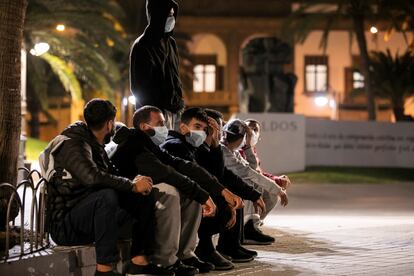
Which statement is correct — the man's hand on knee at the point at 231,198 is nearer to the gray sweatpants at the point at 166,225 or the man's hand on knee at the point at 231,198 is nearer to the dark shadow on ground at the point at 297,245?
the gray sweatpants at the point at 166,225

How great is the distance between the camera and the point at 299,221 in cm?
1291

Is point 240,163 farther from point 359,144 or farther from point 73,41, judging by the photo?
point 359,144

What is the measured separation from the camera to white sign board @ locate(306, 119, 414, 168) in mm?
26125

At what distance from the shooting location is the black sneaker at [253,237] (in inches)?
385

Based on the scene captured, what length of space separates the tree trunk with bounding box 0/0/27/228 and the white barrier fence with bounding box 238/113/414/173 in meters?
17.2

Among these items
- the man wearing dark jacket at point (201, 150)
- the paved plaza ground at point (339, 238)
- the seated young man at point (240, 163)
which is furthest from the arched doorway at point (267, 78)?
the man wearing dark jacket at point (201, 150)

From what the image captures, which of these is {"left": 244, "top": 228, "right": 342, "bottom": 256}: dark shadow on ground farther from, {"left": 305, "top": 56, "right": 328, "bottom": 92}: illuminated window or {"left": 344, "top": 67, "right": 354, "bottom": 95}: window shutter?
{"left": 344, "top": 67, "right": 354, "bottom": 95}: window shutter

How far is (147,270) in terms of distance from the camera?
7.23m

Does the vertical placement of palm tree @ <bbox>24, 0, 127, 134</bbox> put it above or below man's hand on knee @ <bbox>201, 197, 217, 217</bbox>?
above

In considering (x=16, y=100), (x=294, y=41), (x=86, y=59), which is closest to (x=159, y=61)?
(x=16, y=100)

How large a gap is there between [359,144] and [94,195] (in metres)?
20.6

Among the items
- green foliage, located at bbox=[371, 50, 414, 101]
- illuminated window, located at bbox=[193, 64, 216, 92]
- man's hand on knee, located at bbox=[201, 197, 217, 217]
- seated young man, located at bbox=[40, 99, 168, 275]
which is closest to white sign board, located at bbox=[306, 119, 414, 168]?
green foliage, located at bbox=[371, 50, 414, 101]

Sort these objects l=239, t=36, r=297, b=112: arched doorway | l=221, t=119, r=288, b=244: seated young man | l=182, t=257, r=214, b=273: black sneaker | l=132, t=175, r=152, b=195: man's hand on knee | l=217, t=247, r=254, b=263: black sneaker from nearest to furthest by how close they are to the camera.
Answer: l=132, t=175, r=152, b=195: man's hand on knee < l=182, t=257, r=214, b=273: black sneaker < l=217, t=247, r=254, b=263: black sneaker < l=221, t=119, r=288, b=244: seated young man < l=239, t=36, r=297, b=112: arched doorway

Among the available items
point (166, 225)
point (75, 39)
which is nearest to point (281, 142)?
point (75, 39)
